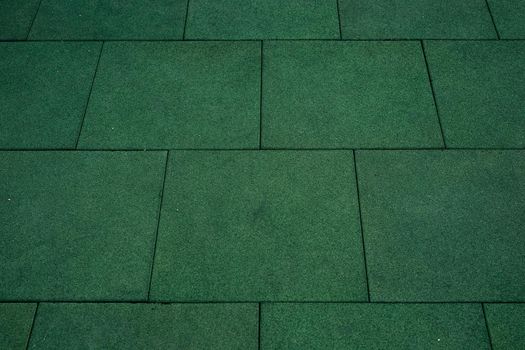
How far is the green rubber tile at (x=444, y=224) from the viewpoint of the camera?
2604 mm

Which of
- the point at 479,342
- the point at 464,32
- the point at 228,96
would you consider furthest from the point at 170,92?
the point at 479,342

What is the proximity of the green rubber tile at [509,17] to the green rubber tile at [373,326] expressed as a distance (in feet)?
7.23

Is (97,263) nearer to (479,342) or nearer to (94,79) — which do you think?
(94,79)

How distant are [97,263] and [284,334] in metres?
1.18

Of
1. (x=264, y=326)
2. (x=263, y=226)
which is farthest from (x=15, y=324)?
(x=263, y=226)

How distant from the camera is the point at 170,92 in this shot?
129 inches

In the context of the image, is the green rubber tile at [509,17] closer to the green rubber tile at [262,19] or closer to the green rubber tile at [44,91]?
the green rubber tile at [262,19]

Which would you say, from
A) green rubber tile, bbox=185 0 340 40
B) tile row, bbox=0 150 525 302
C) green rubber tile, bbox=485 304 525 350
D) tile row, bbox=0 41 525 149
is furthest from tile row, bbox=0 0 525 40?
green rubber tile, bbox=485 304 525 350

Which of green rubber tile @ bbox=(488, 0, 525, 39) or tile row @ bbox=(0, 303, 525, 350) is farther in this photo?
green rubber tile @ bbox=(488, 0, 525, 39)

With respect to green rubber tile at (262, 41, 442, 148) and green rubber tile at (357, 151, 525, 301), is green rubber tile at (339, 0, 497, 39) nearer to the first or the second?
green rubber tile at (262, 41, 442, 148)

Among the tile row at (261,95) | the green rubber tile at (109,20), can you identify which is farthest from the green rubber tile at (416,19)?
the green rubber tile at (109,20)

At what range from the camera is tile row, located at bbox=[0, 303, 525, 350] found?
2479 millimetres

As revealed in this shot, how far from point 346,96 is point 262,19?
0.98 metres

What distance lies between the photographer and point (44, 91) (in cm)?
330
